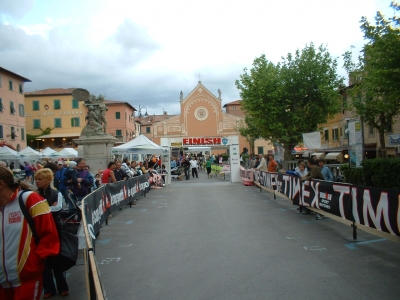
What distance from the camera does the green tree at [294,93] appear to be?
3347 cm

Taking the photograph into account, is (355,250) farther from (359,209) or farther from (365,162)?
(365,162)

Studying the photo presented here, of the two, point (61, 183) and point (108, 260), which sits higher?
point (61, 183)

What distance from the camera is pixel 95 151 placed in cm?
2173

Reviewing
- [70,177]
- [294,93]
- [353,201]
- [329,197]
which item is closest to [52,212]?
[70,177]

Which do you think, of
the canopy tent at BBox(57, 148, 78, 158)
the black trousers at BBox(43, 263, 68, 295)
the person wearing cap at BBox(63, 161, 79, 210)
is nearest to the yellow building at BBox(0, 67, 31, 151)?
the canopy tent at BBox(57, 148, 78, 158)

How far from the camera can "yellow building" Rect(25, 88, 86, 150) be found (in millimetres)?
68875

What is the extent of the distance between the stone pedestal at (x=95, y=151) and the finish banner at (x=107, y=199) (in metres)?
3.16

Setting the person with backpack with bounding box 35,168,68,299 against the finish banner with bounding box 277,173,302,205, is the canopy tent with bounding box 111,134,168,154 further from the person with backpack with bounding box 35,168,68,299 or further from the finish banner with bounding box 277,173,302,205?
the person with backpack with bounding box 35,168,68,299

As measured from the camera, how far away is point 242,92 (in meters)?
35.3

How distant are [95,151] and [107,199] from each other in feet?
34.5

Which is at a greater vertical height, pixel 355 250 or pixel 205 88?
pixel 205 88

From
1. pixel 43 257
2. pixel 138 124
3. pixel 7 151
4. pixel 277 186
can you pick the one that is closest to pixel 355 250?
pixel 43 257

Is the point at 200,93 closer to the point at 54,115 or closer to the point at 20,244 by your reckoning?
the point at 54,115

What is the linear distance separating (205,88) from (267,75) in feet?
126
